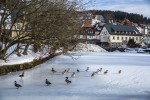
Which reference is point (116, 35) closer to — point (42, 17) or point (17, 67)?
point (17, 67)

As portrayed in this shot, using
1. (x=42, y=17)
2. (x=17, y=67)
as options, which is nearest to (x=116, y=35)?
(x=17, y=67)

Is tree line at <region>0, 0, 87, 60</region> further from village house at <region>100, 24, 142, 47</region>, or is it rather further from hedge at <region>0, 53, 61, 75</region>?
village house at <region>100, 24, 142, 47</region>

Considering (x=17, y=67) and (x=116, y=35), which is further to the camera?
(x=116, y=35)

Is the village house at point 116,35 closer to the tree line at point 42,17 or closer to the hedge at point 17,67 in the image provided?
the hedge at point 17,67

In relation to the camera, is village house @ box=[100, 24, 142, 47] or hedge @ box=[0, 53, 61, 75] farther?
village house @ box=[100, 24, 142, 47]

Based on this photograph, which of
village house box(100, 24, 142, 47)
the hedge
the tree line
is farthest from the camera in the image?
village house box(100, 24, 142, 47)

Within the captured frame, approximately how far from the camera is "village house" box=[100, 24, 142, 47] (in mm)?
93375

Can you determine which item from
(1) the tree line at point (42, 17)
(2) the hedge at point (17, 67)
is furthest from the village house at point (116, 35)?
(1) the tree line at point (42, 17)

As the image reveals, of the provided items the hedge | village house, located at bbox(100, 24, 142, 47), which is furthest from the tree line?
village house, located at bbox(100, 24, 142, 47)

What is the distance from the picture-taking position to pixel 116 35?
3681 inches

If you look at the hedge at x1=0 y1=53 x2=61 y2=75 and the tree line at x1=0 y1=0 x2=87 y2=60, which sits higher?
the tree line at x1=0 y1=0 x2=87 y2=60

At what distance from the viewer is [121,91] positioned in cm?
1394

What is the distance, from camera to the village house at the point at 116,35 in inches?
3676

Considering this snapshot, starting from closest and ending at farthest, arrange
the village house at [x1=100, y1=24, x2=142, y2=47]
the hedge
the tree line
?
the tree line, the hedge, the village house at [x1=100, y1=24, x2=142, y2=47]
